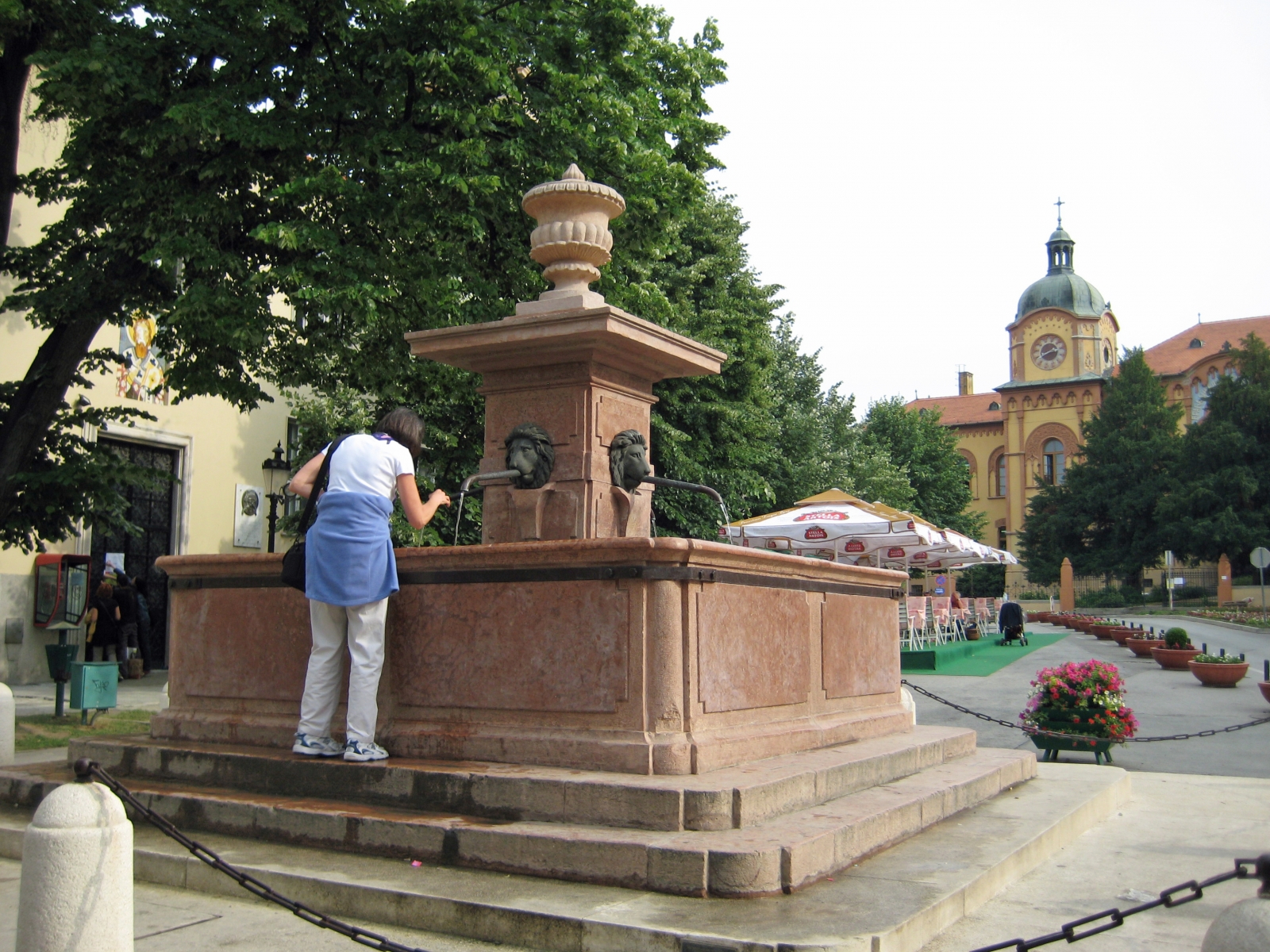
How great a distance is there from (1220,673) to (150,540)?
20136 millimetres

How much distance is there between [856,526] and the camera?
19.6 m

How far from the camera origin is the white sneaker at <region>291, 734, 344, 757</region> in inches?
219

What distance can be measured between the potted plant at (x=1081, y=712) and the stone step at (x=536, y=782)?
485 centimetres

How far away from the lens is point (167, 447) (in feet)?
72.1


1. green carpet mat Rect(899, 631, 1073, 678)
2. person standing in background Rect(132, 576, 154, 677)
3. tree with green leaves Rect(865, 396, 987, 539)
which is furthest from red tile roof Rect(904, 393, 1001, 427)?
person standing in background Rect(132, 576, 154, 677)

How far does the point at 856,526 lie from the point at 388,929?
16178 millimetres

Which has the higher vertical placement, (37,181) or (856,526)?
(37,181)

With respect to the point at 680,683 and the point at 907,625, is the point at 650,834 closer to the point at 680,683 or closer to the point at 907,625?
the point at 680,683

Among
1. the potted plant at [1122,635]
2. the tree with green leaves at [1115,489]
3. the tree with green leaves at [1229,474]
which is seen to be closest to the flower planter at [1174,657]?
the potted plant at [1122,635]

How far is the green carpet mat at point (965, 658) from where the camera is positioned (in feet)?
71.2

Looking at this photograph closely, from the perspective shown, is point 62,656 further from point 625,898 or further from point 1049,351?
point 1049,351

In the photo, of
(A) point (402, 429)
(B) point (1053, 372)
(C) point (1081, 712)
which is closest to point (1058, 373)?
(B) point (1053, 372)

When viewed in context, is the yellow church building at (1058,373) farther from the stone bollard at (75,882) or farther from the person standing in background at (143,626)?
the stone bollard at (75,882)

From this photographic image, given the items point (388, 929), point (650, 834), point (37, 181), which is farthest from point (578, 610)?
point (37, 181)
